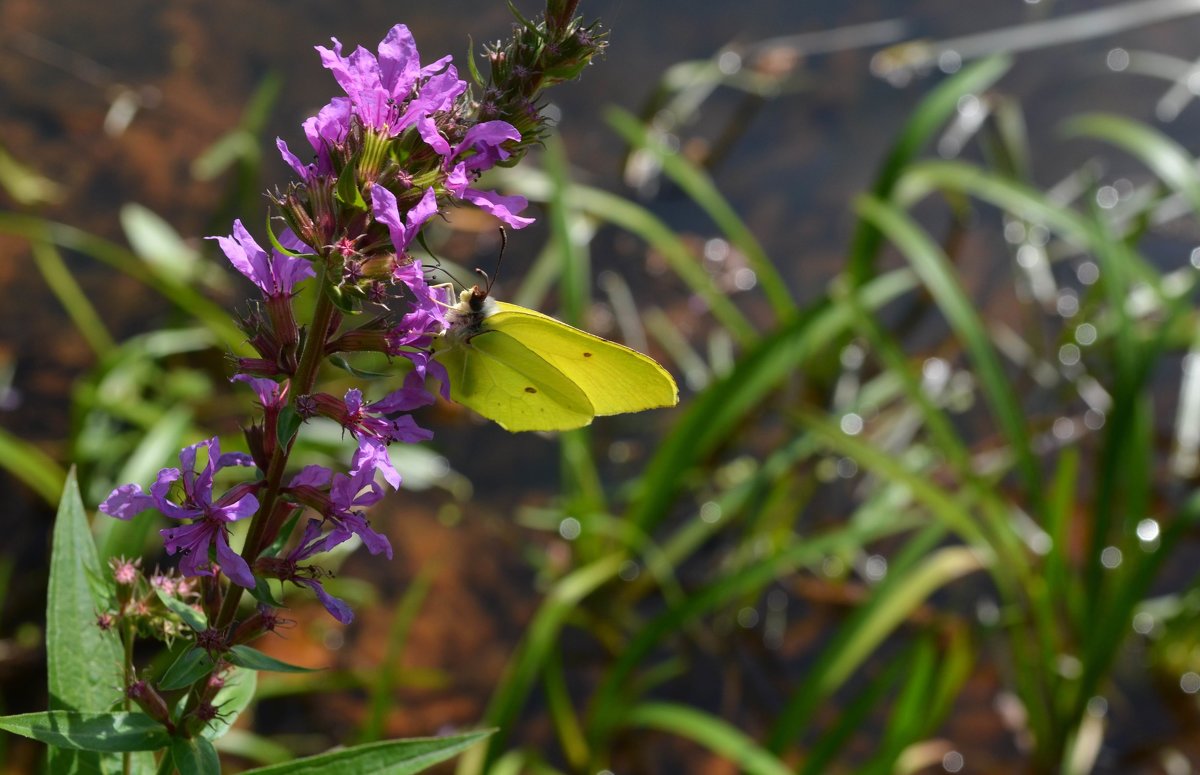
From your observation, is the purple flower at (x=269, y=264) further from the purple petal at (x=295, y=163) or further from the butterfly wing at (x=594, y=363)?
the butterfly wing at (x=594, y=363)

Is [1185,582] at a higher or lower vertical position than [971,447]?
lower

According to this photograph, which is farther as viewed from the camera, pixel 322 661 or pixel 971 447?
pixel 971 447

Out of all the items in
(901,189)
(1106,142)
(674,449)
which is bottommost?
(674,449)

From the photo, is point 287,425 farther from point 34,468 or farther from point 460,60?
point 460,60

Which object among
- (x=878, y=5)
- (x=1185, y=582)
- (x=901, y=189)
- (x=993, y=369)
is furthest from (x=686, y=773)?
(x=878, y=5)

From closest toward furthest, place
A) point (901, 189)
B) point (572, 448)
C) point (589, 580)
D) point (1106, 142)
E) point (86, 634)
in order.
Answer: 1. point (86, 634)
2. point (589, 580)
3. point (572, 448)
4. point (901, 189)
5. point (1106, 142)

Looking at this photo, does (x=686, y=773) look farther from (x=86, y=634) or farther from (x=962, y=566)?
(x=86, y=634)

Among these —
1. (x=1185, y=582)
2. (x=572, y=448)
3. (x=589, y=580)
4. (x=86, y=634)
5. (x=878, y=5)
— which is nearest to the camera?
(x=86, y=634)
